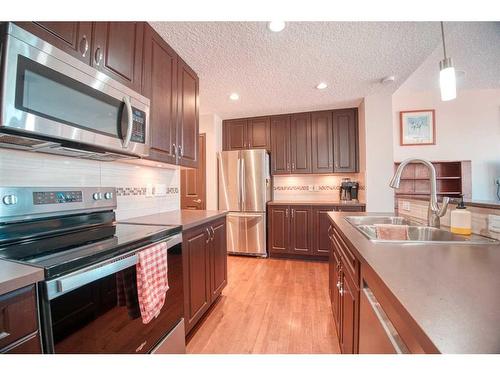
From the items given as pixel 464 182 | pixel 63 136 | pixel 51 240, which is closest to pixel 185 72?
pixel 63 136

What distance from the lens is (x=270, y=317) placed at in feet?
5.74

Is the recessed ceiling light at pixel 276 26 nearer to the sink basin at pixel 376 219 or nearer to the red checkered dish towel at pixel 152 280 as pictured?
the sink basin at pixel 376 219

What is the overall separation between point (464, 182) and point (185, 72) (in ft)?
15.2

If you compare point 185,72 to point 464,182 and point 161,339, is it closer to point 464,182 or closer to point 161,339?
point 161,339

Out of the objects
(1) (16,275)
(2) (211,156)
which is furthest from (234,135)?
(1) (16,275)

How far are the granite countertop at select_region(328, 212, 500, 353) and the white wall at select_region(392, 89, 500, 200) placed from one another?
4.03 m

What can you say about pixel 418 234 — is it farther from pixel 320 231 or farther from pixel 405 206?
pixel 320 231

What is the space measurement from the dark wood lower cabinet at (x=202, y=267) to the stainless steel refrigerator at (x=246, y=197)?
4.19ft

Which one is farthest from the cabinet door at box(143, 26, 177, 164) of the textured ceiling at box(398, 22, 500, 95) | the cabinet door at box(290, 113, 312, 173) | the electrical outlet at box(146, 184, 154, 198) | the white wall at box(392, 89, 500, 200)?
the white wall at box(392, 89, 500, 200)

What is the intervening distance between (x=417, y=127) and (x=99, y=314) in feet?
16.9

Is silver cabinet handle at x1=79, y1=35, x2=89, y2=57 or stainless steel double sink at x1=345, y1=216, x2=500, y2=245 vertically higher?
silver cabinet handle at x1=79, y1=35, x2=89, y2=57

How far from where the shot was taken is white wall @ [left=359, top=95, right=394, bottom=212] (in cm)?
284

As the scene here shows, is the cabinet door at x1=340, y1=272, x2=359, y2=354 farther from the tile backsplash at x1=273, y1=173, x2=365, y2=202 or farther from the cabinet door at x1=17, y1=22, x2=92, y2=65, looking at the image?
the tile backsplash at x1=273, y1=173, x2=365, y2=202

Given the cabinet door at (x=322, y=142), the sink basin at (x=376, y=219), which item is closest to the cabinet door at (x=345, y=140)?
the cabinet door at (x=322, y=142)
